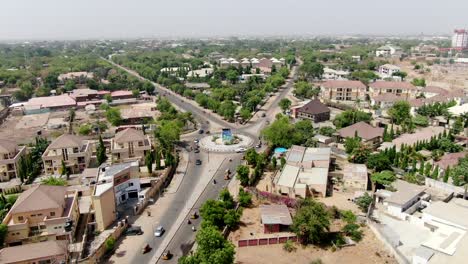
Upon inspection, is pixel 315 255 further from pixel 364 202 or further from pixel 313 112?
pixel 313 112

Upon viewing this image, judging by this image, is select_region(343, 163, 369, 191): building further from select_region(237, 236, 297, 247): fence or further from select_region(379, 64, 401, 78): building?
select_region(379, 64, 401, 78): building

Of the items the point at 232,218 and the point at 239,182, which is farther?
the point at 239,182

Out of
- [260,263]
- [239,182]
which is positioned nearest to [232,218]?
[260,263]

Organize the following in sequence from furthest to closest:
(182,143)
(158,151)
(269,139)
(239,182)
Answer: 1. (182,143)
2. (269,139)
3. (158,151)
4. (239,182)

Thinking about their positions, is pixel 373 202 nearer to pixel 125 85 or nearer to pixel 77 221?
pixel 77 221

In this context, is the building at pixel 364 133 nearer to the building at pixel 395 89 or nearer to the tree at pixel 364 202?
the tree at pixel 364 202

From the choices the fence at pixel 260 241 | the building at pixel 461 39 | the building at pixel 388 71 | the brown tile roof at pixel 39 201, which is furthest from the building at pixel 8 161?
the building at pixel 461 39

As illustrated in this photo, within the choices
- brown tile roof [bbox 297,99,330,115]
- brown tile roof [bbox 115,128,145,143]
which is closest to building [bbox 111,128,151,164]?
brown tile roof [bbox 115,128,145,143]
